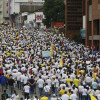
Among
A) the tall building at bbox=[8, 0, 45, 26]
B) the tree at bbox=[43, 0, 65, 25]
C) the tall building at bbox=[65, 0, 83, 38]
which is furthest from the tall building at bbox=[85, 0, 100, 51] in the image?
the tall building at bbox=[8, 0, 45, 26]

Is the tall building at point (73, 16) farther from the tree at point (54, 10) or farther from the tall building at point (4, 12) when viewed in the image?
the tall building at point (4, 12)

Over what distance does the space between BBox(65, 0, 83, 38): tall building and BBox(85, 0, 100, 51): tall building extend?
327 inches

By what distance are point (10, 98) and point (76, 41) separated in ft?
113

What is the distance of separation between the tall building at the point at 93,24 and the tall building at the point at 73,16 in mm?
8312

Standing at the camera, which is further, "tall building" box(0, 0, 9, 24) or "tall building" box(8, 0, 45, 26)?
"tall building" box(0, 0, 9, 24)

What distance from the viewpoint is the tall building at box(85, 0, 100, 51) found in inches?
1656

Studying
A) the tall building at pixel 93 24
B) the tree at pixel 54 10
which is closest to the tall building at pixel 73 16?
the tall building at pixel 93 24

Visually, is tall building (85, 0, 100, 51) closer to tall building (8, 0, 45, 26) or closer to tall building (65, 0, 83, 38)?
tall building (65, 0, 83, 38)

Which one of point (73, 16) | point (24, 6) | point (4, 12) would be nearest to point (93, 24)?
point (73, 16)

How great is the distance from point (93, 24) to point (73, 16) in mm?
12395

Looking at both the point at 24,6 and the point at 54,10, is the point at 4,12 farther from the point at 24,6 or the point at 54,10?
the point at 54,10

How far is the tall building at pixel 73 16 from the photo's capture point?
55.1 metres

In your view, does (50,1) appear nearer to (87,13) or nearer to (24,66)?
(87,13)

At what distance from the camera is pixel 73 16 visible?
5572 cm
